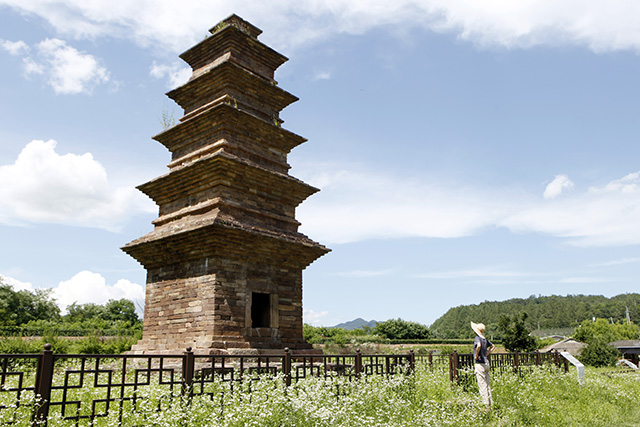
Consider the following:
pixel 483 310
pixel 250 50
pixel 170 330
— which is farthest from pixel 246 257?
pixel 483 310

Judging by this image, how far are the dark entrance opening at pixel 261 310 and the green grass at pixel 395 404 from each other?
429cm

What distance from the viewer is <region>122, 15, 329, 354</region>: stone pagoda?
38.2ft

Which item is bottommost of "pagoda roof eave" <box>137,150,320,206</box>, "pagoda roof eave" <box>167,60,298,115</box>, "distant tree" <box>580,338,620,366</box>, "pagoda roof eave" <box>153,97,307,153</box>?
"distant tree" <box>580,338,620,366</box>

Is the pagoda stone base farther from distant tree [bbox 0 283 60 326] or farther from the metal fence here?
distant tree [bbox 0 283 60 326]

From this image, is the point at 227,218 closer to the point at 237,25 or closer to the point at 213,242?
the point at 213,242

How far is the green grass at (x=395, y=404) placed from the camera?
6060 mm

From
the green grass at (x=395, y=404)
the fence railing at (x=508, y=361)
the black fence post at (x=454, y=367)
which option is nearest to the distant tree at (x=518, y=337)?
the fence railing at (x=508, y=361)

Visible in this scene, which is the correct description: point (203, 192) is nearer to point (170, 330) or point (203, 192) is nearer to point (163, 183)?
point (163, 183)

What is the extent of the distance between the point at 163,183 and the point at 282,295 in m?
4.91

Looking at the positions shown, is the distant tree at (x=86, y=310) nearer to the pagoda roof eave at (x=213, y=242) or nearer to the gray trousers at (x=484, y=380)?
the pagoda roof eave at (x=213, y=242)

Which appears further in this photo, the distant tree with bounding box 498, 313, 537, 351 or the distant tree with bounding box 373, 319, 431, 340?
the distant tree with bounding box 373, 319, 431, 340

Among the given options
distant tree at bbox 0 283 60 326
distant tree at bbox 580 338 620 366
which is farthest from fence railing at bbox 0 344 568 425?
distant tree at bbox 0 283 60 326

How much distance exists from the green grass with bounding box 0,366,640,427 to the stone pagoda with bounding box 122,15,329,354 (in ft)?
10.9

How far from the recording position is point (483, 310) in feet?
481
